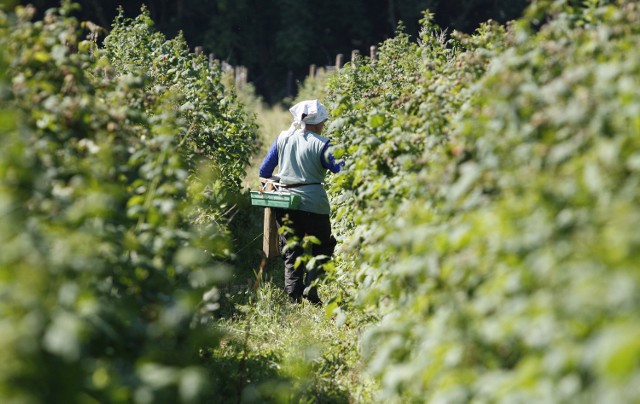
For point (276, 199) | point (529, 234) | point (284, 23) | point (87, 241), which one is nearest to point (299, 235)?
point (276, 199)

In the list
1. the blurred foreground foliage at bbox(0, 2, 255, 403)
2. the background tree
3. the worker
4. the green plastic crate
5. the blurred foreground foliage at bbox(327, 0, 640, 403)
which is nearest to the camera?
the blurred foreground foliage at bbox(327, 0, 640, 403)

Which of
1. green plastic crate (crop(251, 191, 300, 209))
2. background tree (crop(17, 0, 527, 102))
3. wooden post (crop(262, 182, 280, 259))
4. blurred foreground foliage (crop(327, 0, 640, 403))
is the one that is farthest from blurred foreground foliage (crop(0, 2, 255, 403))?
background tree (crop(17, 0, 527, 102))

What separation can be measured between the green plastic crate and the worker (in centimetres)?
11

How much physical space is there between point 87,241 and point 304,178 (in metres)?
4.27

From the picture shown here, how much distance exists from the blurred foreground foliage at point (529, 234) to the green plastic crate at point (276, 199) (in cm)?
270

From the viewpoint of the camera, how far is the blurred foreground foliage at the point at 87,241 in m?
2.20

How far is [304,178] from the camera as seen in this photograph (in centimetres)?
Answer: 671

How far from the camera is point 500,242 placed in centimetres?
239

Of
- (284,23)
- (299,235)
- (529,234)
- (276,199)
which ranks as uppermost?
(284,23)

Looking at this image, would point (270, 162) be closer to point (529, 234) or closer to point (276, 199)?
point (276, 199)

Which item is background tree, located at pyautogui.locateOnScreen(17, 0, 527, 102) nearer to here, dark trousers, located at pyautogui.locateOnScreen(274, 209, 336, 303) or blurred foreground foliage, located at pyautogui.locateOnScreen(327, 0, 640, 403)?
dark trousers, located at pyautogui.locateOnScreen(274, 209, 336, 303)

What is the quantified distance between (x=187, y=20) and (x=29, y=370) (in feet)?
129

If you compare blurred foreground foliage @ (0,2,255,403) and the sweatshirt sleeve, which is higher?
the sweatshirt sleeve

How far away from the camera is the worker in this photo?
6672mm
